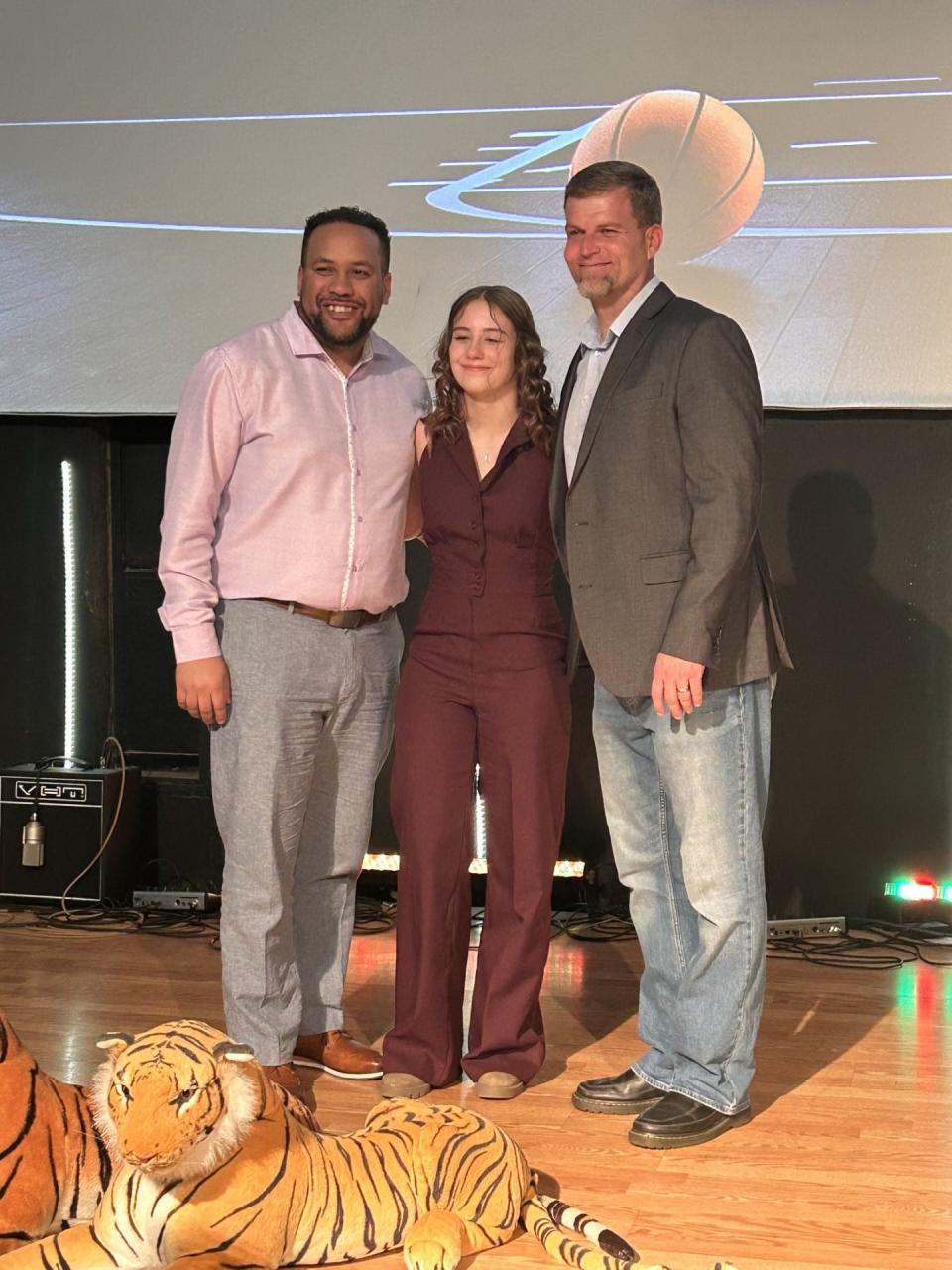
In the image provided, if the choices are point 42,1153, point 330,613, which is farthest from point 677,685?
point 42,1153

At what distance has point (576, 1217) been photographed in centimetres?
216

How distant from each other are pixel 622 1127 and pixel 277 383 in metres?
1.50

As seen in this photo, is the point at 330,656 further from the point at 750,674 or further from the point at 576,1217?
the point at 576,1217

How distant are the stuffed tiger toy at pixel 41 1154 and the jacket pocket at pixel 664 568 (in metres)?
1.24

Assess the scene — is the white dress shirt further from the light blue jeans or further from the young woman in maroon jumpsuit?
the light blue jeans

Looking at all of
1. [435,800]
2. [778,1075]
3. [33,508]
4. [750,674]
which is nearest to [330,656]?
[435,800]

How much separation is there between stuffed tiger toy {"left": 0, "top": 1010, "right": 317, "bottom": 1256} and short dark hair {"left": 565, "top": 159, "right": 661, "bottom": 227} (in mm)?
1584

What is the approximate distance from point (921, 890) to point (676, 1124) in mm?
2009

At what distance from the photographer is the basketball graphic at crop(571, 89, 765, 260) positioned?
13.9 ft

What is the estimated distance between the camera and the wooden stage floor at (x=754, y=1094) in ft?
7.33

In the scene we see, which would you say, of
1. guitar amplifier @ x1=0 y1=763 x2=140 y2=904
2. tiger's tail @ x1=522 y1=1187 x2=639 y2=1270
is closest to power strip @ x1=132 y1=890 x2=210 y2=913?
guitar amplifier @ x1=0 y1=763 x2=140 y2=904

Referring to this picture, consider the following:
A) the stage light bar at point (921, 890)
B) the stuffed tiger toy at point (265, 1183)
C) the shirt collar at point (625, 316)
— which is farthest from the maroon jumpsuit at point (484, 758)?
the stage light bar at point (921, 890)

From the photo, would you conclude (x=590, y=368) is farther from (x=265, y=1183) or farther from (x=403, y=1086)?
(x=265, y=1183)

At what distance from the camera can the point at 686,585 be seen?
255 centimetres
